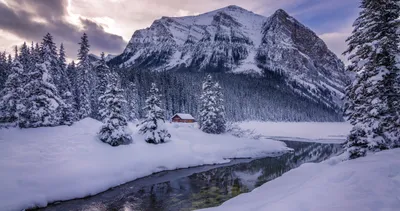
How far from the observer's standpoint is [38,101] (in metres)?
25.4

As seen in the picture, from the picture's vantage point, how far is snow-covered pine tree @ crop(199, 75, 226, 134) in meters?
41.8

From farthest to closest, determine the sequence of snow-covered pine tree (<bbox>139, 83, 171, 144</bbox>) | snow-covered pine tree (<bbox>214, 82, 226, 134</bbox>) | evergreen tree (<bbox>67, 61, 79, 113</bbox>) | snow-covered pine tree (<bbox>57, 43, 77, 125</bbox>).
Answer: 1. snow-covered pine tree (<bbox>214, 82, 226, 134</bbox>)
2. evergreen tree (<bbox>67, 61, 79, 113</bbox>)
3. snow-covered pine tree (<bbox>57, 43, 77, 125</bbox>)
4. snow-covered pine tree (<bbox>139, 83, 171, 144</bbox>)

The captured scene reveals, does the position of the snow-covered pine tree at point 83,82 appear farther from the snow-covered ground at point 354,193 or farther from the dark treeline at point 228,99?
the snow-covered ground at point 354,193

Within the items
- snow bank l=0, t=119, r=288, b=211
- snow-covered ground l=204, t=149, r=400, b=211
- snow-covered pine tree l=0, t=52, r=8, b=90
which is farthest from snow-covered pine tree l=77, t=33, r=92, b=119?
snow-covered ground l=204, t=149, r=400, b=211

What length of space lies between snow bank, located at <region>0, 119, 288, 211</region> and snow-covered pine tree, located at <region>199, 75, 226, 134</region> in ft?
28.3

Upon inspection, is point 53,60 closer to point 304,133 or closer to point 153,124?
point 153,124

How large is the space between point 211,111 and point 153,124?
1482cm

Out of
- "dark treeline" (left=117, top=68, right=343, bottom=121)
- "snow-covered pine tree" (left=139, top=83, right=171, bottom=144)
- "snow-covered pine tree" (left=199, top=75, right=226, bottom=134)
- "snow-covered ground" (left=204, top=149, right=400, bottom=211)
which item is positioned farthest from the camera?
"dark treeline" (left=117, top=68, right=343, bottom=121)

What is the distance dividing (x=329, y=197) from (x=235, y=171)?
19.5m

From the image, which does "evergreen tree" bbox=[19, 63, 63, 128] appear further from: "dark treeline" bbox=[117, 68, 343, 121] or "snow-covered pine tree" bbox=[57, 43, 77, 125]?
"dark treeline" bbox=[117, 68, 343, 121]

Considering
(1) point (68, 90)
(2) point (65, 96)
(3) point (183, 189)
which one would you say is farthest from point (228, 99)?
(3) point (183, 189)

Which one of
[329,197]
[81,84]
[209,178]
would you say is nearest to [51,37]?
[81,84]

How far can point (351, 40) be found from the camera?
15.3 m

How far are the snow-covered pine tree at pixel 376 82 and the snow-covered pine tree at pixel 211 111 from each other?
2826 centimetres
